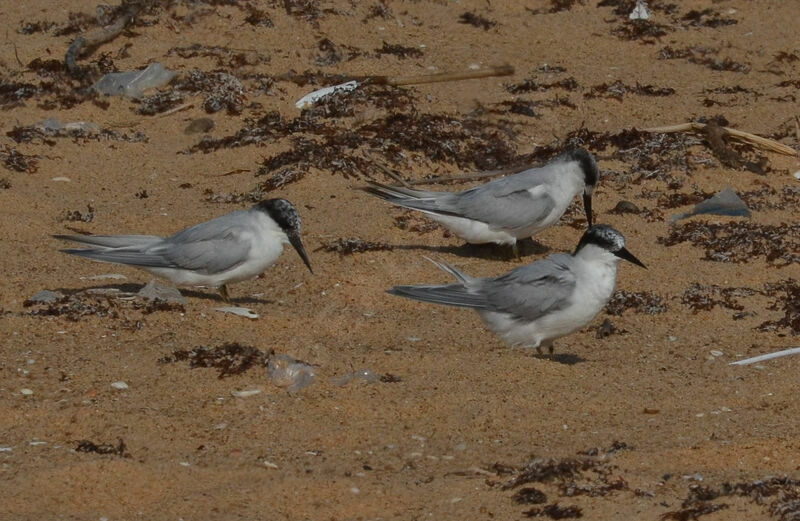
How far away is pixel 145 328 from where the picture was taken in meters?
6.81

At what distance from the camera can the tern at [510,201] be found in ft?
27.1

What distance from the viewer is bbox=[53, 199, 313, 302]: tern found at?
717cm

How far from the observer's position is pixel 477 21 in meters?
12.9

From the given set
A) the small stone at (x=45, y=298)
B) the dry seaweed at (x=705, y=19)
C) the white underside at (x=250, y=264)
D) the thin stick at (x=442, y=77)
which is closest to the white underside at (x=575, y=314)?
the white underside at (x=250, y=264)

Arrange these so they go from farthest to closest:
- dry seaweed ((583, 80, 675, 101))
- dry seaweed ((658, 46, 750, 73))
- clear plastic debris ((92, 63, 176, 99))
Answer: dry seaweed ((658, 46, 750, 73))
dry seaweed ((583, 80, 675, 101))
clear plastic debris ((92, 63, 176, 99))

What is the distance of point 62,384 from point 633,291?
3571 mm

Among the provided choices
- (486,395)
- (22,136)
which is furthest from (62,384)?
(22,136)

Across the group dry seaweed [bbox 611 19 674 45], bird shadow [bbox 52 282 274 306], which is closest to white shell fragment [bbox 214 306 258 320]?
bird shadow [bbox 52 282 274 306]

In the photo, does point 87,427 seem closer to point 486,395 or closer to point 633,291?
point 486,395

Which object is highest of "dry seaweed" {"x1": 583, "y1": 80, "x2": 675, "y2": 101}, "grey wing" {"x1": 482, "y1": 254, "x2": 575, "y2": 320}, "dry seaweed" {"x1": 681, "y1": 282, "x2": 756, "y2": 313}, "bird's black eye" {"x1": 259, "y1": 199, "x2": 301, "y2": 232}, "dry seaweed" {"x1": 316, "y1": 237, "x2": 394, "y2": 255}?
"grey wing" {"x1": 482, "y1": 254, "x2": 575, "y2": 320}

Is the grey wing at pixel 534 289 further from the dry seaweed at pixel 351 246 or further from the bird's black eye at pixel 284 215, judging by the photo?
the dry seaweed at pixel 351 246

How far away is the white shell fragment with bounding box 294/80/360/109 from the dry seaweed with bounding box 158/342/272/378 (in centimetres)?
465

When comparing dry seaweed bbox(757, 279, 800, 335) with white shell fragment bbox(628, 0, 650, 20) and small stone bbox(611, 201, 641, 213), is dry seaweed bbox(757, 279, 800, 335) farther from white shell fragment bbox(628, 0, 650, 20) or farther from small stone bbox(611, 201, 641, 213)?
white shell fragment bbox(628, 0, 650, 20)

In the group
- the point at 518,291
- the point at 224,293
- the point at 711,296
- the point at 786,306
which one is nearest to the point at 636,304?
the point at 711,296
